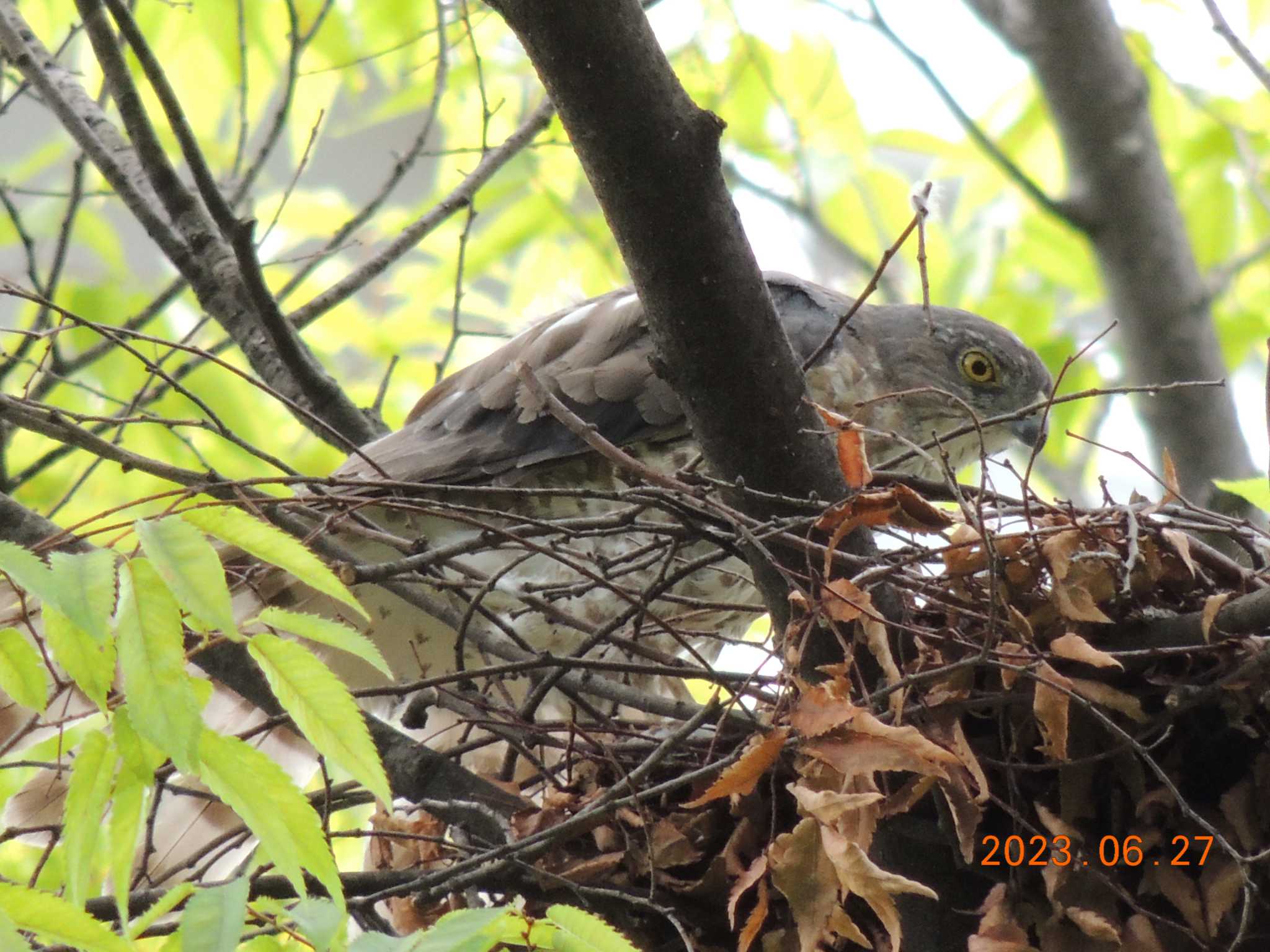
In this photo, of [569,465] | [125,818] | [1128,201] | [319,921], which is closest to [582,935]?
[319,921]

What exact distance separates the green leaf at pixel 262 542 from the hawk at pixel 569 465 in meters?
0.75

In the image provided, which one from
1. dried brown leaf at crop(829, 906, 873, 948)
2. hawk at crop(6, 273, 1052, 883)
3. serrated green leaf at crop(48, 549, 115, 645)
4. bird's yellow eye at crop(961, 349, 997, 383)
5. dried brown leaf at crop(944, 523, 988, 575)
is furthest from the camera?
bird's yellow eye at crop(961, 349, 997, 383)

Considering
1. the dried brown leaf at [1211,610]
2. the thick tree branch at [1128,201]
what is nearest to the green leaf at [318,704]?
the dried brown leaf at [1211,610]

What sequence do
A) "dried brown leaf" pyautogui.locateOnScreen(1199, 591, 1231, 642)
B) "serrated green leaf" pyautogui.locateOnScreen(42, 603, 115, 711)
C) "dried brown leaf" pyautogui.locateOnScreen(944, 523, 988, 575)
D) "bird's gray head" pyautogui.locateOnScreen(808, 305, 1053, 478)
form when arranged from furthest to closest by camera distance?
1. "bird's gray head" pyautogui.locateOnScreen(808, 305, 1053, 478)
2. "dried brown leaf" pyautogui.locateOnScreen(944, 523, 988, 575)
3. "dried brown leaf" pyautogui.locateOnScreen(1199, 591, 1231, 642)
4. "serrated green leaf" pyautogui.locateOnScreen(42, 603, 115, 711)

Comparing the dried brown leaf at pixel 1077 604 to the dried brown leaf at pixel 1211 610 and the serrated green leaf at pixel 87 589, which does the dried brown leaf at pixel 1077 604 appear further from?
the serrated green leaf at pixel 87 589

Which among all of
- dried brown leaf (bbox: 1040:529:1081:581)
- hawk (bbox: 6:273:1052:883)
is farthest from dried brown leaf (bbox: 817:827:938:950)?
hawk (bbox: 6:273:1052:883)

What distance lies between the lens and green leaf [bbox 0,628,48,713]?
54.6 inches

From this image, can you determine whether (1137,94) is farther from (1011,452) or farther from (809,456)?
(809,456)

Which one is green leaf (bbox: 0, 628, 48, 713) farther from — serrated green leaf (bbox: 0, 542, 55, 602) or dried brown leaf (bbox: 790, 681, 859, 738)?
dried brown leaf (bbox: 790, 681, 859, 738)

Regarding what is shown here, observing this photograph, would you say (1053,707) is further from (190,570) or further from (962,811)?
(190,570)

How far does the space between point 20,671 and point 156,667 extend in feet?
0.83

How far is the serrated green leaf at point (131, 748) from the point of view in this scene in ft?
4.37

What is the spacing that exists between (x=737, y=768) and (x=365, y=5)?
108 inches

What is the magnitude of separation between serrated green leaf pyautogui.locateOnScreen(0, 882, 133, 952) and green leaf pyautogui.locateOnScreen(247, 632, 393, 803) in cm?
25
